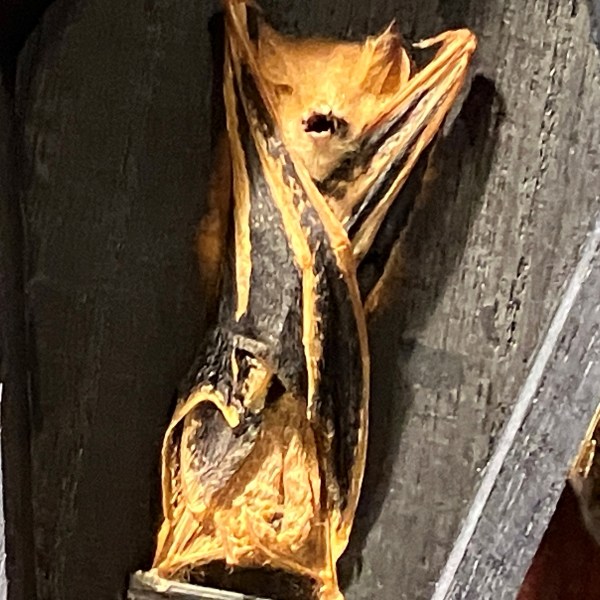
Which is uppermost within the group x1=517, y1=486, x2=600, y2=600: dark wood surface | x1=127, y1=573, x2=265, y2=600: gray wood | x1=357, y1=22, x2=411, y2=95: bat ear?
x1=357, y1=22, x2=411, y2=95: bat ear

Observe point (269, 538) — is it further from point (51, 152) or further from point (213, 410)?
point (51, 152)

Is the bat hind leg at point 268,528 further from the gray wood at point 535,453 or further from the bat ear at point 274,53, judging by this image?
the bat ear at point 274,53

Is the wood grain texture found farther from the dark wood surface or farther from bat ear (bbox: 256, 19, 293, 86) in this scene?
the dark wood surface

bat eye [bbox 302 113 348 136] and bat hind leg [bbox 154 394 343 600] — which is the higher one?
bat eye [bbox 302 113 348 136]

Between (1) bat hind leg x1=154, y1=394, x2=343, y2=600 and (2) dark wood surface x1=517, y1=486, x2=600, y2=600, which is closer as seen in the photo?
(1) bat hind leg x1=154, y1=394, x2=343, y2=600

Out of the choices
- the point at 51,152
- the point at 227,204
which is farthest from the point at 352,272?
the point at 51,152

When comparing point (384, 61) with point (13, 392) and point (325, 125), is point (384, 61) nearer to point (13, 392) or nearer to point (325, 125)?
point (325, 125)

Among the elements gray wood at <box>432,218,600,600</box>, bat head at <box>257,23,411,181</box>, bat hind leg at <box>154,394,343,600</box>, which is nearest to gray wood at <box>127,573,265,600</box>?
bat hind leg at <box>154,394,343,600</box>
